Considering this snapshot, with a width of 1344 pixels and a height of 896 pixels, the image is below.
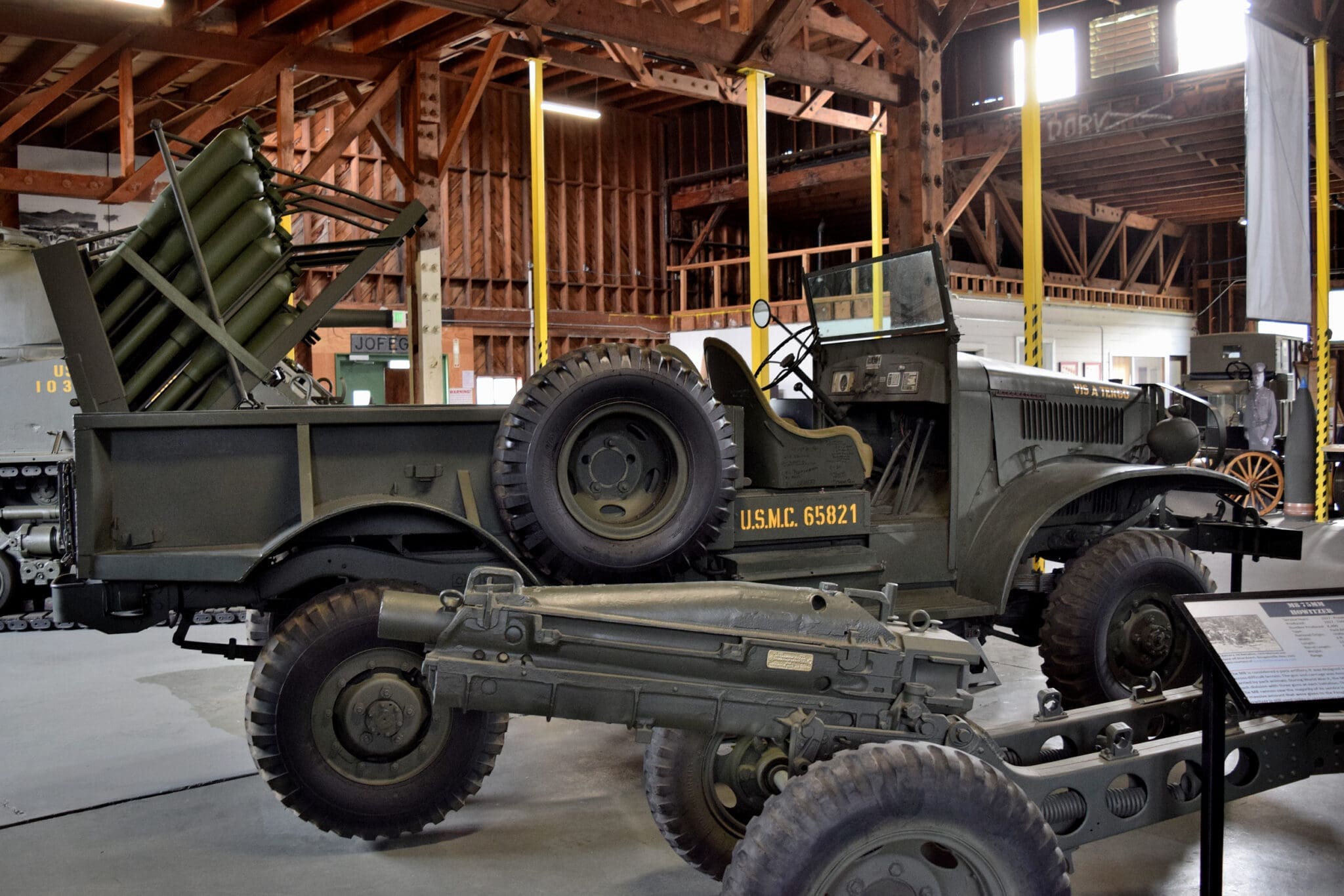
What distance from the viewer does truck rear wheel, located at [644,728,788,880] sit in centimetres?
338

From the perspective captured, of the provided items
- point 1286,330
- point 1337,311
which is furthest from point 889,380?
point 1337,311

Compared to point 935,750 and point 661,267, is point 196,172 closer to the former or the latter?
point 935,750

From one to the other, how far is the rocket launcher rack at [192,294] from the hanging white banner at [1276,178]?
28.2 ft

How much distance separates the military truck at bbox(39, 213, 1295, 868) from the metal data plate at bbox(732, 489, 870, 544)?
1cm

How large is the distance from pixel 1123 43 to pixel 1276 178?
6.36m

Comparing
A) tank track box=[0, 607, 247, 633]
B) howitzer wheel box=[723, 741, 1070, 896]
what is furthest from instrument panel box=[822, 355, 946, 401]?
tank track box=[0, 607, 247, 633]

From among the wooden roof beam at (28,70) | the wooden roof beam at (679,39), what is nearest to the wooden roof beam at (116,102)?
the wooden roof beam at (28,70)

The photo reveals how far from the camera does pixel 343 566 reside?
4.15 metres

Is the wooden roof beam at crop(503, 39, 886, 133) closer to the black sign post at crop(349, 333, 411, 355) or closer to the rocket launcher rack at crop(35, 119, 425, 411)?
the black sign post at crop(349, 333, 411, 355)

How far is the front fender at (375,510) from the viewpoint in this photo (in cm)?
388

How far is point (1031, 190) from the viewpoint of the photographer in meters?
Answer: 8.70

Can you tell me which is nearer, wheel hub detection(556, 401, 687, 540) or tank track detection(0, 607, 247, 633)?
wheel hub detection(556, 401, 687, 540)

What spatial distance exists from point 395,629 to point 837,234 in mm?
22779

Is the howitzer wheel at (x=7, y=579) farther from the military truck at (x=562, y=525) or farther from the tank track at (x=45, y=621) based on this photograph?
the military truck at (x=562, y=525)
